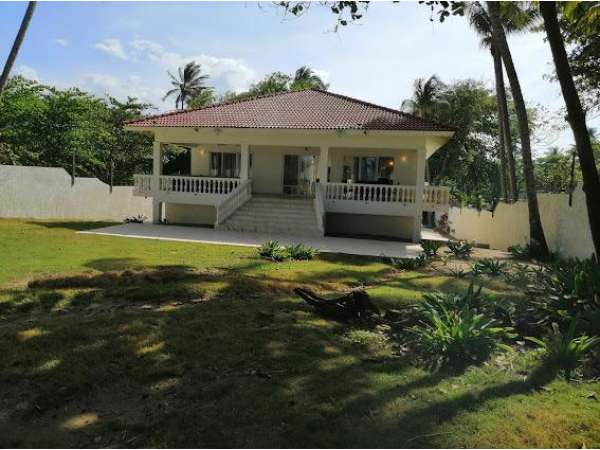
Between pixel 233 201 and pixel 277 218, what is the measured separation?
79.4 inches

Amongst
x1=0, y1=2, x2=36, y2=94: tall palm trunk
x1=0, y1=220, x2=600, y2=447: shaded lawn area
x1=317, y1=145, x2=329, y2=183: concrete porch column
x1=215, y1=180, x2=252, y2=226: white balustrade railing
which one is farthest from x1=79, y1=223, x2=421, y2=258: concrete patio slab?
x1=0, y1=220, x2=600, y2=447: shaded lawn area

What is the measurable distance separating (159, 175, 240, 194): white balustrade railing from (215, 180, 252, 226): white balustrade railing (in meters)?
0.52

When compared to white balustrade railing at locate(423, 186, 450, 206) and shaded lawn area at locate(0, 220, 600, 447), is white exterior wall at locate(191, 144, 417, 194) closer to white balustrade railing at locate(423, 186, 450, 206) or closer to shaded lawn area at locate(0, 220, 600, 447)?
white balustrade railing at locate(423, 186, 450, 206)

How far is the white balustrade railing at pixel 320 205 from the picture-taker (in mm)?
17336

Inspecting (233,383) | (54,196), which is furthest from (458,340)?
(54,196)

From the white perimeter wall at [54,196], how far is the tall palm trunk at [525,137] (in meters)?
17.7

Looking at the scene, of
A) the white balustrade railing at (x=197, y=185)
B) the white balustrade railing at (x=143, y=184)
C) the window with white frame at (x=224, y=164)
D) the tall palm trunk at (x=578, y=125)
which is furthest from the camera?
the window with white frame at (x=224, y=164)

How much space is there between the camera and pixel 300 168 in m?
23.1

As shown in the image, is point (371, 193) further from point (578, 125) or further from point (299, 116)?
point (578, 125)

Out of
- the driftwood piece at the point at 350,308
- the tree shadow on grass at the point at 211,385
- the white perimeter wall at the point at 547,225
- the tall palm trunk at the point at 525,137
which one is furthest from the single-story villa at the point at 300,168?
the tree shadow on grass at the point at 211,385

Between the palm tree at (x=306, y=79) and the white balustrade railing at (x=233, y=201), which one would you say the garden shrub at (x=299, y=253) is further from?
the palm tree at (x=306, y=79)

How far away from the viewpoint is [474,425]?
349cm

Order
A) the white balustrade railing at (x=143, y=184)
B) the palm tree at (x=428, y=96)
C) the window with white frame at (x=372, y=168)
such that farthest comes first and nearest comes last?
the palm tree at (x=428, y=96) < the window with white frame at (x=372, y=168) < the white balustrade railing at (x=143, y=184)

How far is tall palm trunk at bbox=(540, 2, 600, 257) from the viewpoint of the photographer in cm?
718
